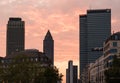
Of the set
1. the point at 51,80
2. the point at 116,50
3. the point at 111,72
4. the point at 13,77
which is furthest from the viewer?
the point at 116,50

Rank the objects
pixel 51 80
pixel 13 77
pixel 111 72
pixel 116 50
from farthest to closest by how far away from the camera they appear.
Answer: pixel 116 50
pixel 13 77
pixel 51 80
pixel 111 72

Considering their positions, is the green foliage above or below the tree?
above

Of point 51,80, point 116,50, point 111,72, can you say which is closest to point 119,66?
point 111,72

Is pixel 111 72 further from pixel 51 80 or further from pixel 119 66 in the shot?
pixel 51 80

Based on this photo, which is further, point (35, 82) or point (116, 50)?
point (116, 50)

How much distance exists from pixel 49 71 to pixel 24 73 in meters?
13.0

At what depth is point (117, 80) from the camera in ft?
390

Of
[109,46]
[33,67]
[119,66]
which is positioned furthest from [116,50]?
[119,66]

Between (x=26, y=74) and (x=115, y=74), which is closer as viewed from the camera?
(x=115, y=74)

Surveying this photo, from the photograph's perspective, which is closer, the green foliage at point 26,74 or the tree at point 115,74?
the tree at point 115,74

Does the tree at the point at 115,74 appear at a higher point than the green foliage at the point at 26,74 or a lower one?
lower

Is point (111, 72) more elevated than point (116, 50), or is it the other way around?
point (116, 50)

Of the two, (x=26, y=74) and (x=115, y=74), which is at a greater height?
(x=26, y=74)

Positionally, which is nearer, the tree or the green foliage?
the tree
